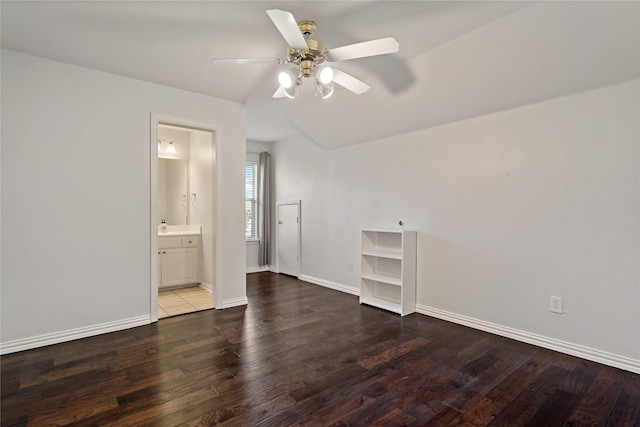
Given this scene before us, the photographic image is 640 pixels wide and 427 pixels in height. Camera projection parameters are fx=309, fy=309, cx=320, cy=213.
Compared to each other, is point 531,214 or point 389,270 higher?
point 531,214

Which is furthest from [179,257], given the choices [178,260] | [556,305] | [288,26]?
[556,305]

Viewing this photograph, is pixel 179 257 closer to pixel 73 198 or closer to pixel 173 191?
pixel 173 191

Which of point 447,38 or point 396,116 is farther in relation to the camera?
point 396,116

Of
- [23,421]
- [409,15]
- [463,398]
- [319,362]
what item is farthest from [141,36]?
[463,398]

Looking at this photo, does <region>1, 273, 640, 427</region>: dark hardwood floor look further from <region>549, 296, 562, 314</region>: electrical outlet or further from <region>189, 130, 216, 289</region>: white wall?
<region>189, 130, 216, 289</region>: white wall

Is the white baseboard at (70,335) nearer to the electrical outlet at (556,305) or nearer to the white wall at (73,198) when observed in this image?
the white wall at (73,198)

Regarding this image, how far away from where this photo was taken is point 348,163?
4.71m

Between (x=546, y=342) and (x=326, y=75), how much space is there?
295 centimetres

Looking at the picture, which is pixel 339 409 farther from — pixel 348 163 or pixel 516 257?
pixel 348 163

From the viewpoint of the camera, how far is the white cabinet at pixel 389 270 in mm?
Result: 3658

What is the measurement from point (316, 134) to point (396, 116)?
1.38 metres

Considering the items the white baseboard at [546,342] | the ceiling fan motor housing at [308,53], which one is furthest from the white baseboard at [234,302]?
the ceiling fan motor housing at [308,53]

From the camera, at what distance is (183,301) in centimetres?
417

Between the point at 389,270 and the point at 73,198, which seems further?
the point at 389,270
